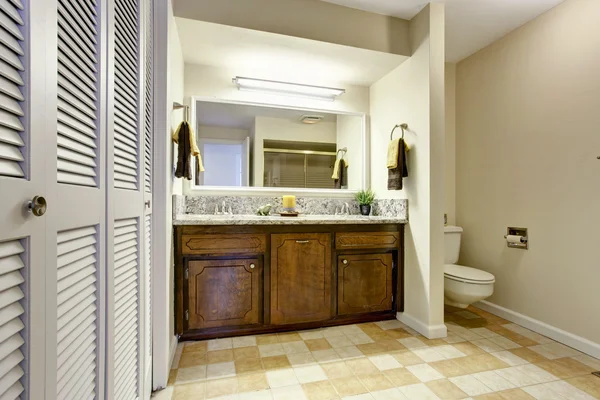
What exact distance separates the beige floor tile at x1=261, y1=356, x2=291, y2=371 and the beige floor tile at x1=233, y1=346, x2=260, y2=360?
0.08 metres

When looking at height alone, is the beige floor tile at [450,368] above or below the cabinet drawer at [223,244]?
below

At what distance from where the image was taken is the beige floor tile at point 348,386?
1.53 m

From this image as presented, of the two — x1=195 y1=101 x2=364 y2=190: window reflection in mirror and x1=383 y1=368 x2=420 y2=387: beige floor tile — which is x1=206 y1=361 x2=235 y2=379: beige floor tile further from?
x1=195 y1=101 x2=364 y2=190: window reflection in mirror

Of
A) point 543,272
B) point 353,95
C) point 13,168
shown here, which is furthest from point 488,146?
point 13,168

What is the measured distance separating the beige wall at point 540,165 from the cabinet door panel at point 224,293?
2072mm

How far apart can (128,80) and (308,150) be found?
1939 mm

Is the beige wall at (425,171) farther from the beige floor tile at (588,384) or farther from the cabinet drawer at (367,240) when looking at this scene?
the beige floor tile at (588,384)

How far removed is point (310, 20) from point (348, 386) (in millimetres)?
2337

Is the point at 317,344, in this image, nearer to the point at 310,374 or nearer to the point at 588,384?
the point at 310,374

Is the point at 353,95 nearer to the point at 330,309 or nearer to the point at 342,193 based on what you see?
the point at 342,193

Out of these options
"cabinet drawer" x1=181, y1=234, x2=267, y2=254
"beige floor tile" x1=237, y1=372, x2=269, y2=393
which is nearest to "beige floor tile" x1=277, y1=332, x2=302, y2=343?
"beige floor tile" x1=237, y1=372, x2=269, y2=393

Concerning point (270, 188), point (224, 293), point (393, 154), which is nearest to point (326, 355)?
point (224, 293)

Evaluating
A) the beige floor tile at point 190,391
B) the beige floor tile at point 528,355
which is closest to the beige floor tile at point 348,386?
the beige floor tile at point 190,391

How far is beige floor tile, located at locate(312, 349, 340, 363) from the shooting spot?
1.85 metres
